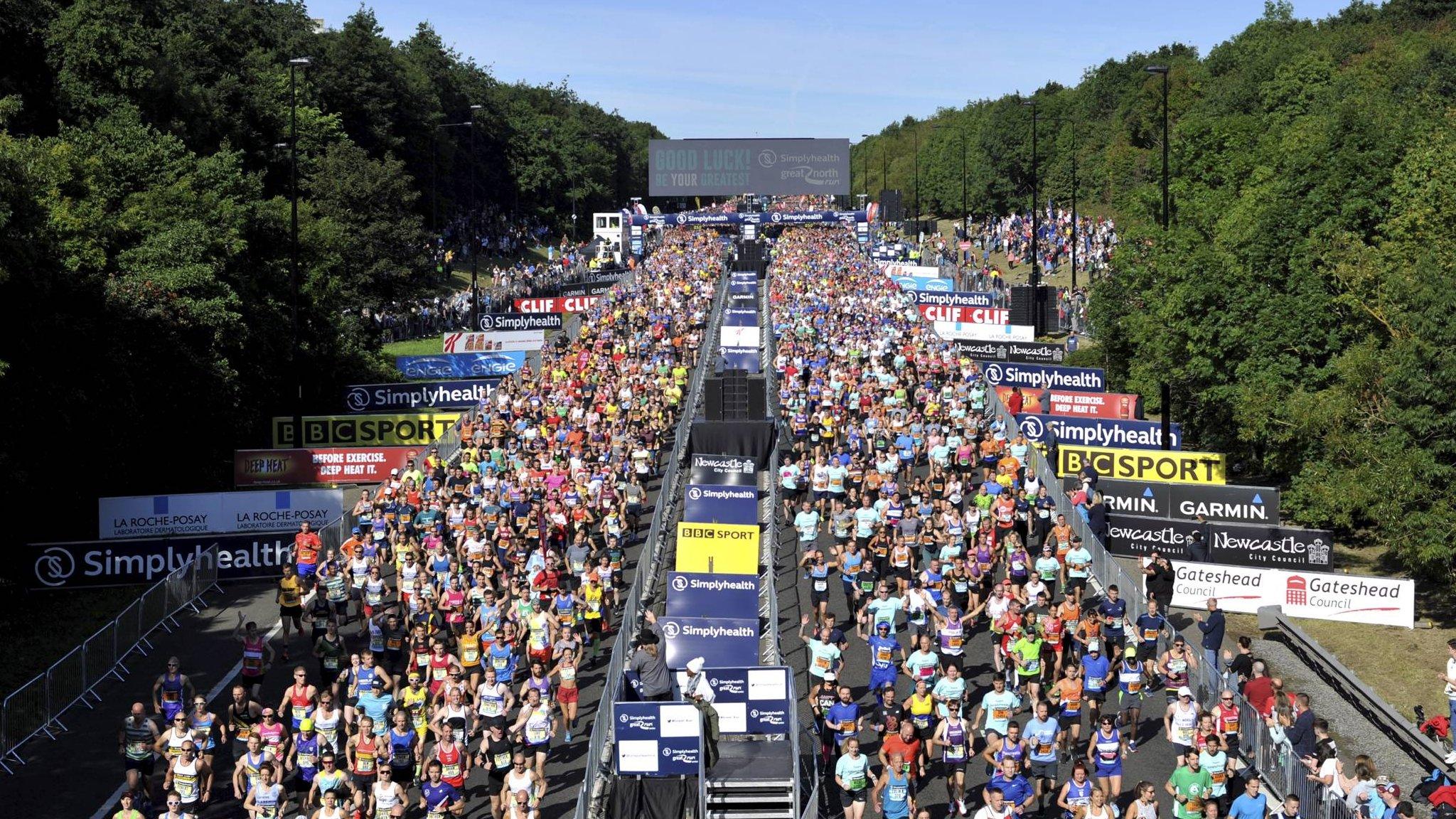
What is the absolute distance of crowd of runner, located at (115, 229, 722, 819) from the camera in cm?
1681

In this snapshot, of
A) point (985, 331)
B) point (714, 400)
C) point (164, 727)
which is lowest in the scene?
point (164, 727)

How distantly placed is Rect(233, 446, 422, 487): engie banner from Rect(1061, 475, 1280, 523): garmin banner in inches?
636

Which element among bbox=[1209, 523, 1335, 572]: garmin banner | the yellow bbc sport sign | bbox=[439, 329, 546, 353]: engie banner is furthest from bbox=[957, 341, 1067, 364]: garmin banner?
the yellow bbc sport sign

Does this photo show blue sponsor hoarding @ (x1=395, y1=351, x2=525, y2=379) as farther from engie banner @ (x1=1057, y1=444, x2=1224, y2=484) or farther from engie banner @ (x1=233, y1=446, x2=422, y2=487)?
engie banner @ (x1=1057, y1=444, x2=1224, y2=484)

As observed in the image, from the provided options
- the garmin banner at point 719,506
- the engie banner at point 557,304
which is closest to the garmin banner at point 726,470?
the garmin banner at point 719,506

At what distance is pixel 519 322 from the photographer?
6116 cm

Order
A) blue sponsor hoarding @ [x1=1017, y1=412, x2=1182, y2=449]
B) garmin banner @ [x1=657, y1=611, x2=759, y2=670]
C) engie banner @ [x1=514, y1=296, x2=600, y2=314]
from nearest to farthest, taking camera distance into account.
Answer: garmin banner @ [x1=657, y1=611, x2=759, y2=670] → blue sponsor hoarding @ [x1=1017, y1=412, x2=1182, y2=449] → engie banner @ [x1=514, y1=296, x2=600, y2=314]

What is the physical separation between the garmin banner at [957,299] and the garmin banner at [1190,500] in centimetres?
2994

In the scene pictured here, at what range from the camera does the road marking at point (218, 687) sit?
1814 centimetres

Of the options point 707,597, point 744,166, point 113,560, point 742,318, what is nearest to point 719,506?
point 707,597

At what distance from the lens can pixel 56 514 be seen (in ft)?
107

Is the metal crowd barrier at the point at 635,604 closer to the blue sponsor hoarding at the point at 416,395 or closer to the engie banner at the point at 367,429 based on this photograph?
the blue sponsor hoarding at the point at 416,395

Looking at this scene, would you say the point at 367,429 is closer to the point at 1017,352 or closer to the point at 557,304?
the point at 1017,352

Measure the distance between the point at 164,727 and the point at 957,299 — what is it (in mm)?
48126
